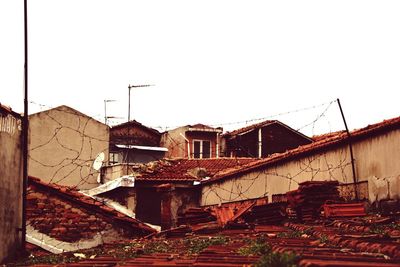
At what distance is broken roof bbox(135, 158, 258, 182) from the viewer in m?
25.5

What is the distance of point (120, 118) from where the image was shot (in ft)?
114

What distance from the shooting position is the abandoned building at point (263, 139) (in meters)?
35.0

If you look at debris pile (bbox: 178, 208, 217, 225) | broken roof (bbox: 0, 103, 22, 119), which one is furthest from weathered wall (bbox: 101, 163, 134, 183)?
broken roof (bbox: 0, 103, 22, 119)

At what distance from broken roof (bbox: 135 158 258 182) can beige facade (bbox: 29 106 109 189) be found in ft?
11.9

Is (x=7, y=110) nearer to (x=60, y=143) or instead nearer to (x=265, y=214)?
(x=265, y=214)

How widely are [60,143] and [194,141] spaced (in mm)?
11108

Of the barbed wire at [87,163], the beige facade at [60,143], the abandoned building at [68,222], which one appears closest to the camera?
the abandoned building at [68,222]

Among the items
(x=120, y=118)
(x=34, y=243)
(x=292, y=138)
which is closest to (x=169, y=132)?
(x=120, y=118)

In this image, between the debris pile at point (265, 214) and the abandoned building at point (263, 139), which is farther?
the abandoned building at point (263, 139)

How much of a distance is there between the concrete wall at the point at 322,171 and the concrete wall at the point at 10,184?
8306 mm

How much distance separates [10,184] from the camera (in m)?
7.75

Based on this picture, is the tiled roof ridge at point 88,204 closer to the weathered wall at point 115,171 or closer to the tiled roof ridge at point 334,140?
the tiled roof ridge at point 334,140

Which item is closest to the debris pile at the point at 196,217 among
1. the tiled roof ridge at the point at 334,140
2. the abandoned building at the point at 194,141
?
the tiled roof ridge at the point at 334,140

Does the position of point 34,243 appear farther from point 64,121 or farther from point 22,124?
point 64,121
